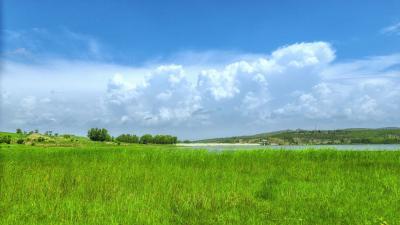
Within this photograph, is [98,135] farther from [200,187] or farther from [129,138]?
[200,187]

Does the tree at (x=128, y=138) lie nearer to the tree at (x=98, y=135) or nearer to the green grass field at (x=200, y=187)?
the tree at (x=98, y=135)

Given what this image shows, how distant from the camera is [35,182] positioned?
1457 cm

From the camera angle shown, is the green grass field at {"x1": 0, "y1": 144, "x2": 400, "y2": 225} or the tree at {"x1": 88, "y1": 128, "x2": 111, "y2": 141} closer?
the green grass field at {"x1": 0, "y1": 144, "x2": 400, "y2": 225}

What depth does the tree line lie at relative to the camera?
176m

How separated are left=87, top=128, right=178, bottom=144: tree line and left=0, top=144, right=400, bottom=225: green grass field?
156m

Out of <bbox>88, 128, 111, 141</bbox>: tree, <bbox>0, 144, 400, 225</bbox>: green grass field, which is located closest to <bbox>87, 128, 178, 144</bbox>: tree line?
<bbox>88, 128, 111, 141</bbox>: tree

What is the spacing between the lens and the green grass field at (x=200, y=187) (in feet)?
33.6

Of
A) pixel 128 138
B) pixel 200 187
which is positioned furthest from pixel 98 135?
pixel 200 187

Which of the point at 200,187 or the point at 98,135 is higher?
the point at 98,135

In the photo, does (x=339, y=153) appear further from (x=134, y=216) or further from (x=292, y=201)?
(x=134, y=216)

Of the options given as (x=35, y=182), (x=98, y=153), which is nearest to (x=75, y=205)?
(x=35, y=182)

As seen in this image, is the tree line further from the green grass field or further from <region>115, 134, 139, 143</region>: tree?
the green grass field

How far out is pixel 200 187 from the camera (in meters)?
14.1

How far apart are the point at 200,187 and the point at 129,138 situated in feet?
567
